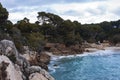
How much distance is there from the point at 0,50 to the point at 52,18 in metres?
76.2

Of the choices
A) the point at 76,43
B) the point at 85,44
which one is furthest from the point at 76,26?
the point at 76,43

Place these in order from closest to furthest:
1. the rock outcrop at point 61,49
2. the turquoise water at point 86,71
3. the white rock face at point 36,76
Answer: the white rock face at point 36,76 → the turquoise water at point 86,71 → the rock outcrop at point 61,49

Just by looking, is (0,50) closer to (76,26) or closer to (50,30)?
(50,30)

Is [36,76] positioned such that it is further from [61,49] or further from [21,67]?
[61,49]

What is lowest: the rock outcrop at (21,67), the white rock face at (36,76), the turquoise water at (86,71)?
the turquoise water at (86,71)

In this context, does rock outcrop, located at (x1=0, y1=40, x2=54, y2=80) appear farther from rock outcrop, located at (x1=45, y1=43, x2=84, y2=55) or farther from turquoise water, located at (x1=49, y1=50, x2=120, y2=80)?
rock outcrop, located at (x1=45, y1=43, x2=84, y2=55)

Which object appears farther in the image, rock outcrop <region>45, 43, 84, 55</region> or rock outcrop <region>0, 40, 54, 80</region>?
rock outcrop <region>45, 43, 84, 55</region>

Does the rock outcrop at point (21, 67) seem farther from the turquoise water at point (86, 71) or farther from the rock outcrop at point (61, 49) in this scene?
the rock outcrop at point (61, 49)

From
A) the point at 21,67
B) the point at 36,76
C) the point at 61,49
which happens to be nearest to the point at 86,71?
the point at 21,67

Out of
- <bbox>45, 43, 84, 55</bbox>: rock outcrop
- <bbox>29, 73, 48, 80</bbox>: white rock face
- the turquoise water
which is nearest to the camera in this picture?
<bbox>29, 73, 48, 80</bbox>: white rock face

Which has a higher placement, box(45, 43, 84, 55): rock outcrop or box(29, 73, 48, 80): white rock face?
box(29, 73, 48, 80): white rock face

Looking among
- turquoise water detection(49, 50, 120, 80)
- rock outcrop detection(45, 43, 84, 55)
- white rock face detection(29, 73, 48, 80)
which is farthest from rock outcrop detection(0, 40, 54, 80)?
rock outcrop detection(45, 43, 84, 55)

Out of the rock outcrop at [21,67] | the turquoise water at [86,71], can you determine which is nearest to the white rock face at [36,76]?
the rock outcrop at [21,67]

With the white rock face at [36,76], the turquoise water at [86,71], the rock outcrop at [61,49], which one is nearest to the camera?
the white rock face at [36,76]
